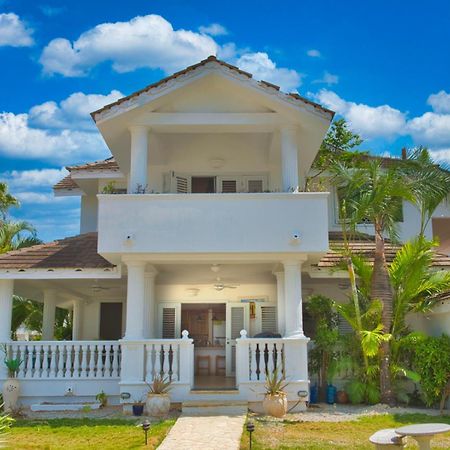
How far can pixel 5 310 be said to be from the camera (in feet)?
Answer: 54.7

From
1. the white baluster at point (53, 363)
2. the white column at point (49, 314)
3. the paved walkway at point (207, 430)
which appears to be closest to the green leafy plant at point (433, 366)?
the paved walkway at point (207, 430)

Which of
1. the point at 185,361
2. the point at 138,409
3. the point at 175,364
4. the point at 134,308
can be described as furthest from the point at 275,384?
the point at 134,308

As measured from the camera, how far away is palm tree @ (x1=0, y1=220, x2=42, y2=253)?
26592 mm

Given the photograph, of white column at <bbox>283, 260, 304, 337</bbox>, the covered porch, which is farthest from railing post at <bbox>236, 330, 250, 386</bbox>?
white column at <bbox>283, 260, 304, 337</bbox>

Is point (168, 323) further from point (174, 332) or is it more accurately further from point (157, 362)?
point (157, 362)

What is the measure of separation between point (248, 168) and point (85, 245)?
18.6ft

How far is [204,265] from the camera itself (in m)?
17.8

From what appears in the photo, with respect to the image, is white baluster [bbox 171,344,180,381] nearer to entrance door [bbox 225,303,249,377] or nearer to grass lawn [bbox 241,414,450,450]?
grass lawn [bbox 241,414,450,450]

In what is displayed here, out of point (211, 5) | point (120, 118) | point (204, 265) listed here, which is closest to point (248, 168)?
point (204, 265)

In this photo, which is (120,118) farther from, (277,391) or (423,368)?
(423,368)

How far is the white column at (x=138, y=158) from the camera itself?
1578 cm

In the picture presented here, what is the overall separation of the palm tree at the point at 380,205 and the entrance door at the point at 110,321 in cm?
1049

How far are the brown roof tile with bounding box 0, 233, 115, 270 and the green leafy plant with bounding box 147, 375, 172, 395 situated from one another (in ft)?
11.2

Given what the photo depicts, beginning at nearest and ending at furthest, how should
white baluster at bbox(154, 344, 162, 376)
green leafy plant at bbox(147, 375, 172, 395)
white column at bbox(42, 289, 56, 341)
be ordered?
green leafy plant at bbox(147, 375, 172, 395) < white baluster at bbox(154, 344, 162, 376) < white column at bbox(42, 289, 56, 341)
